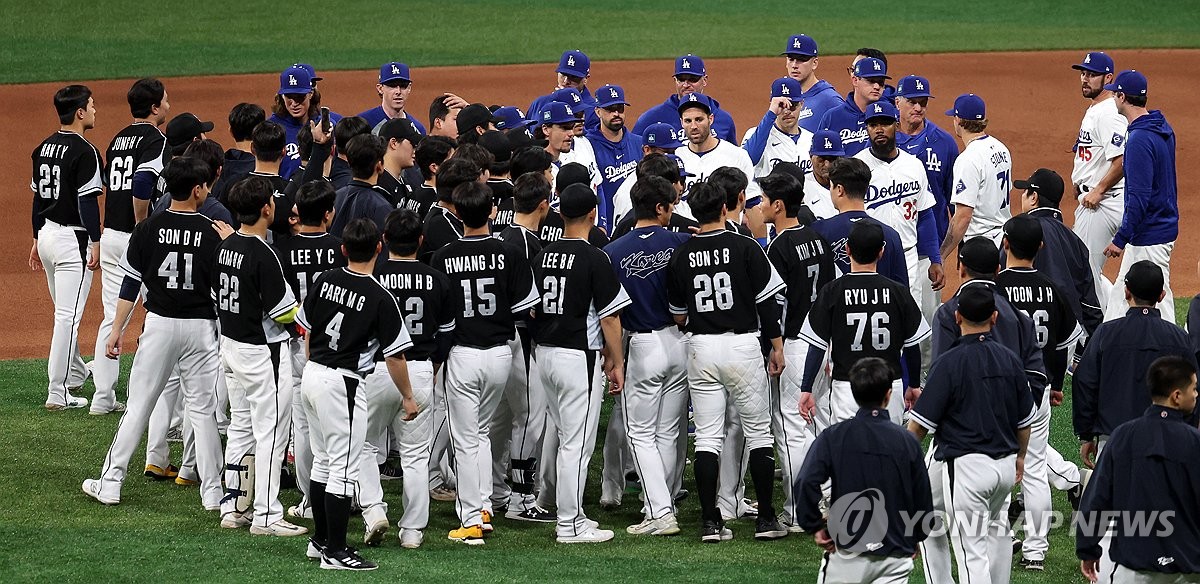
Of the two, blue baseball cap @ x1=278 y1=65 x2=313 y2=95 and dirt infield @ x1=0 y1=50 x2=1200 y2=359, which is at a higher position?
dirt infield @ x1=0 y1=50 x2=1200 y2=359

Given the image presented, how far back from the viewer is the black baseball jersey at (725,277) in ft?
22.5

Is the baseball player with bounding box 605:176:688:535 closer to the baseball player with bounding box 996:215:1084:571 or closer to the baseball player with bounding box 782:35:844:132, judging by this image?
the baseball player with bounding box 996:215:1084:571

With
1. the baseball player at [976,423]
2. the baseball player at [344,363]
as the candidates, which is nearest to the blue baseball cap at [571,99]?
the baseball player at [344,363]

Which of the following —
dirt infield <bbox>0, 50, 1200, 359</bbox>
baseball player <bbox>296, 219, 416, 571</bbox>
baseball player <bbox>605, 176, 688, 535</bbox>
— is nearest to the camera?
baseball player <bbox>296, 219, 416, 571</bbox>

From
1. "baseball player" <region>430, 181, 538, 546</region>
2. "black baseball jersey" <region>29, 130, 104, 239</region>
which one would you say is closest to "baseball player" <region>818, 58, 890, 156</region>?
"baseball player" <region>430, 181, 538, 546</region>

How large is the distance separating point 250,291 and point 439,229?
1153mm

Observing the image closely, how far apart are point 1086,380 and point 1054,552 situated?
1.08 m

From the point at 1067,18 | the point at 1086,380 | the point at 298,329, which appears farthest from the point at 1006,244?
the point at 1067,18

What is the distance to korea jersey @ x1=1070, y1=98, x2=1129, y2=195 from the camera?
32.9 ft

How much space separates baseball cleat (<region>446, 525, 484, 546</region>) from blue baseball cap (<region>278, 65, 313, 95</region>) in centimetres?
366

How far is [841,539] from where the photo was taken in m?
5.19

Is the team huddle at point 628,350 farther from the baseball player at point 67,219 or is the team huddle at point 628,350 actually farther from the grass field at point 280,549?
the baseball player at point 67,219

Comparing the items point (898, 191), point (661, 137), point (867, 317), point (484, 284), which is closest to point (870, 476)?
point (867, 317)

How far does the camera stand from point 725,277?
22.5ft
